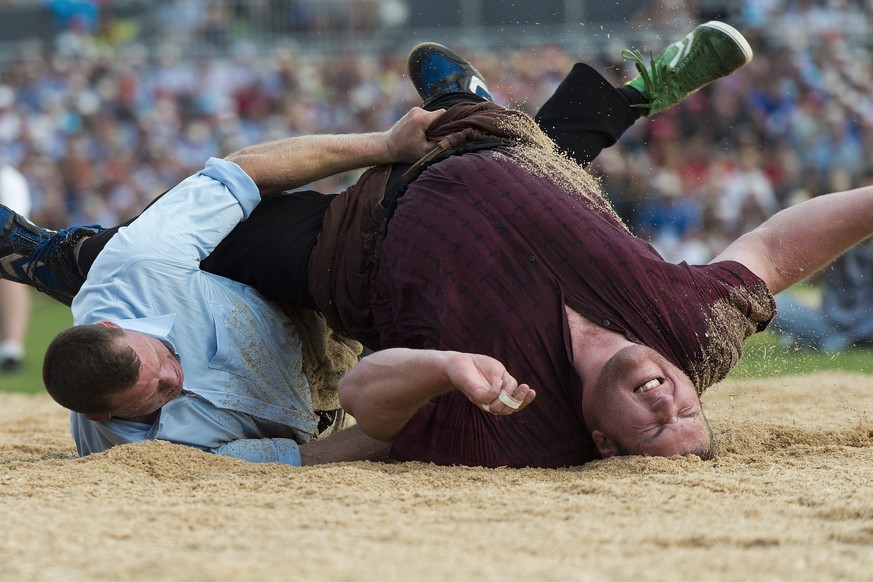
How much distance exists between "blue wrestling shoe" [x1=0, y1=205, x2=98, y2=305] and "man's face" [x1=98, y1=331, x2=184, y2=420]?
37.2 inches

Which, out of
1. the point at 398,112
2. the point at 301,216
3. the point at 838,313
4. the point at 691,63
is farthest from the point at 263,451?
the point at 398,112

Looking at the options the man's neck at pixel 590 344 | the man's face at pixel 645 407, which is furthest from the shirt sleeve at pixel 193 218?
the man's face at pixel 645 407

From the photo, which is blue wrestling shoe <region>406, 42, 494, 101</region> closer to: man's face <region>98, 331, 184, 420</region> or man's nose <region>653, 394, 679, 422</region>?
man's face <region>98, 331, 184, 420</region>

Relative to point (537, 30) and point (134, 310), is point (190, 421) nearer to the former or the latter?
point (134, 310)

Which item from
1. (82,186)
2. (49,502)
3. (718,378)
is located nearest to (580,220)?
(718,378)

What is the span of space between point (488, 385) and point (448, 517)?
0.34 metres

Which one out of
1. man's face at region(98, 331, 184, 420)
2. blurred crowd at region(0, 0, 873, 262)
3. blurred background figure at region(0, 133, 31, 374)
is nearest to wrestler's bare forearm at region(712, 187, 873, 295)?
man's face at region(98, 331, 184, 420)

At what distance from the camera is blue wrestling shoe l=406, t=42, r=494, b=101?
15.4ft

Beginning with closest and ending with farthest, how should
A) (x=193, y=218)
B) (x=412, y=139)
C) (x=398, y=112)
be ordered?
(x=193, y=218) < (x=412, y=139) < (x=398, y=112)

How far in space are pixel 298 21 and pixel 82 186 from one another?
12.6 feet

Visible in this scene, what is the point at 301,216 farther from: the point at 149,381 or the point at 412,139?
the point at 149,381

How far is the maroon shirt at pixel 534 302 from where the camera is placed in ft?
10.7

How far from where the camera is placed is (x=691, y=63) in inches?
181

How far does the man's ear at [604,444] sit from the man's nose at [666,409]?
201 millimetres
